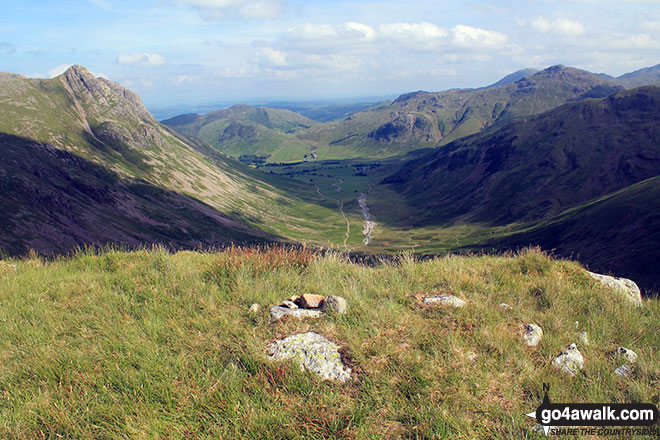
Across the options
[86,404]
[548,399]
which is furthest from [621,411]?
[86,404]

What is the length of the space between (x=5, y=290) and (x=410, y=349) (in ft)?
35.7

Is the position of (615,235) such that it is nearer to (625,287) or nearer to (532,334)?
(625,287)

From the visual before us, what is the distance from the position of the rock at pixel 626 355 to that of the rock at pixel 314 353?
5540 mm

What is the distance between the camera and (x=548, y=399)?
5.64m

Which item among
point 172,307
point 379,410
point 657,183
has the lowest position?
point 657,183

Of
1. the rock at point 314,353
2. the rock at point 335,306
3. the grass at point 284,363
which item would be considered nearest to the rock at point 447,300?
the grass at point 284,363

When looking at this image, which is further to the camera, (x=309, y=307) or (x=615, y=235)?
(x=615, y=235)

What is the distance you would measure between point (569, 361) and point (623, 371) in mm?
863

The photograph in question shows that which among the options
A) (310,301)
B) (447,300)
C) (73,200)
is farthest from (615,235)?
(73,200)

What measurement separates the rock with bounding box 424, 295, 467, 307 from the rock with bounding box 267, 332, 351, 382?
3.18 meters

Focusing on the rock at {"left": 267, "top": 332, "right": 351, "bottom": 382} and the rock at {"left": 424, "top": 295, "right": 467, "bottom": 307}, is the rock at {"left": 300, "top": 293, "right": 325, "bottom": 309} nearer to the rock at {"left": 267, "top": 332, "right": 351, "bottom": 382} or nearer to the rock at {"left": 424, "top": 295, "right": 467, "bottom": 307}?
the rock at {"left": 267, "top": 332, "right": 351, "bottom": 382}

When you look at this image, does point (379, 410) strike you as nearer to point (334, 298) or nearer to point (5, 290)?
point (334, 298)

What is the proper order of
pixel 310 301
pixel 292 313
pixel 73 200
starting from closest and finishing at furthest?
pixel 292 313
pixel 310 301
pixel 73 200

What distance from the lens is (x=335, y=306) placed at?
7977 millimetres
